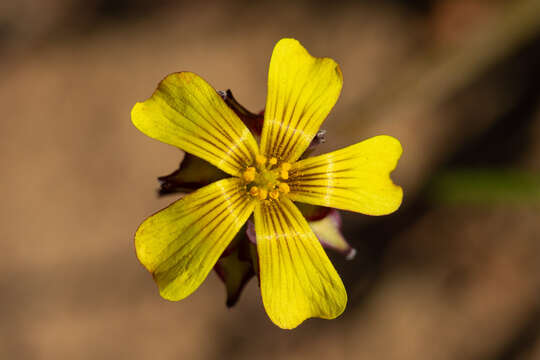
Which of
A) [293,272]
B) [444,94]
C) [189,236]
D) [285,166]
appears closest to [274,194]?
[285,166]

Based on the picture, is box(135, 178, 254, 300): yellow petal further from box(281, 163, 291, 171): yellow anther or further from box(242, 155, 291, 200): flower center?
box(281, 163, 291, 171): yellow anther

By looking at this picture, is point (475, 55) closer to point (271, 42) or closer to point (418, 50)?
point (418, 50)

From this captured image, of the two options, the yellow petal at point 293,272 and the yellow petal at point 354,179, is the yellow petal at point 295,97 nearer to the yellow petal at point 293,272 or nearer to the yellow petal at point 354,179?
the yellow petal at point 354,179

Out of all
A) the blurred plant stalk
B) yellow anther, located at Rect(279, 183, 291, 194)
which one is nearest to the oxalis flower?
yellow anther, located at Rect(279, 183, 291, 194)

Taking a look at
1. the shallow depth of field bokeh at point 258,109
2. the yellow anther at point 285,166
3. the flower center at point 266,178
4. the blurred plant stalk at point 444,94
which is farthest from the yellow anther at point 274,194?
the blurred plant stalk at point 444,94

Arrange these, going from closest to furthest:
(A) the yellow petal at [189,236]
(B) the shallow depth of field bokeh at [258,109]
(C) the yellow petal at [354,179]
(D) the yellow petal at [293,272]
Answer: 1. (A) the yellow petal at [189,236]
2. (D) the yellow petal at [293,272]
3. (C) the yellow petal at [354,179]
4. (B) the shallow depth of field bokeh at [258,109]

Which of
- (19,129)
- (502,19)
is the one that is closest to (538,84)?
(502,19)

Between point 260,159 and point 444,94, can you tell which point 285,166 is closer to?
point 260,159
